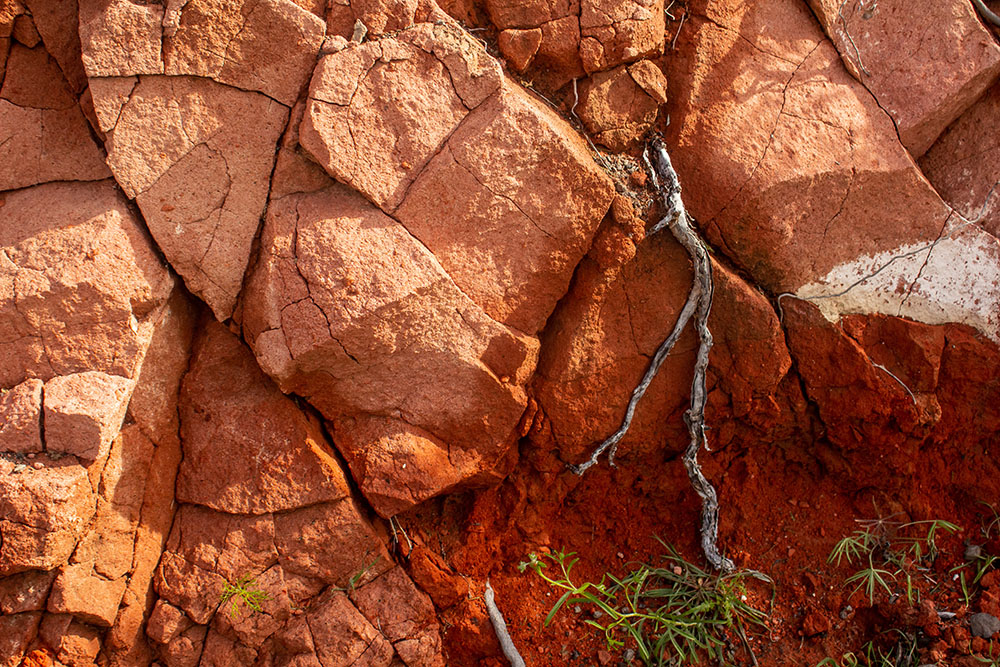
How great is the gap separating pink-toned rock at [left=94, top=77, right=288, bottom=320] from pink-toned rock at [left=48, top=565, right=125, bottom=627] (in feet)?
3.31

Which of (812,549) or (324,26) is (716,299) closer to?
(812,549)

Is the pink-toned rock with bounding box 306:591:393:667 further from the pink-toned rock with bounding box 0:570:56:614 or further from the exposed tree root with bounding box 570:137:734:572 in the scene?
the exposed tree root with bounding box 570:137:734:572

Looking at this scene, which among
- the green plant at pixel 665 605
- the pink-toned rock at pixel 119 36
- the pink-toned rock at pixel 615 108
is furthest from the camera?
the green plant at pixel 665 605

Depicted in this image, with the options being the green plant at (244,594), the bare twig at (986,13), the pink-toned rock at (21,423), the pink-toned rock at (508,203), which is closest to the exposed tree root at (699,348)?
the pink-toned rock at (508,203)

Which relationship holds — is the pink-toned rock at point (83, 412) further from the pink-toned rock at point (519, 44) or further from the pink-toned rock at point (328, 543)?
the pink-toned rock at point (519, 44)

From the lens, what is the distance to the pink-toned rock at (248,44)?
2.52m

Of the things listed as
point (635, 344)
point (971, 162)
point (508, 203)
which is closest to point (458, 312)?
point (508, 203)

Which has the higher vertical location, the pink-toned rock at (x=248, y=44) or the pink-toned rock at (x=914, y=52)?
the pink-toned rock at (x=914, y=52)

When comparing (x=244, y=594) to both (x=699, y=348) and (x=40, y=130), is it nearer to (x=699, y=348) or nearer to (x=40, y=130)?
(x=40, y=130)

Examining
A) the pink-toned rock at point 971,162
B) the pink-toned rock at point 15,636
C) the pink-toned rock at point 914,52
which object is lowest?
the pink-toned rock at point 15,636

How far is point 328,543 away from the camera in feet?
9.36

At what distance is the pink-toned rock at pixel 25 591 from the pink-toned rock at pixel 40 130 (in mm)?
1352

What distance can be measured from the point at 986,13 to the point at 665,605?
267 centimetres

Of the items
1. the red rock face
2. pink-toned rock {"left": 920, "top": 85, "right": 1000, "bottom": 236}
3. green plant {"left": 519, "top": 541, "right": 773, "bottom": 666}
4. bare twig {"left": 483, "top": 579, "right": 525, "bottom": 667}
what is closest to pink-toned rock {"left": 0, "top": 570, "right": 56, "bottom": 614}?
the red rock face
